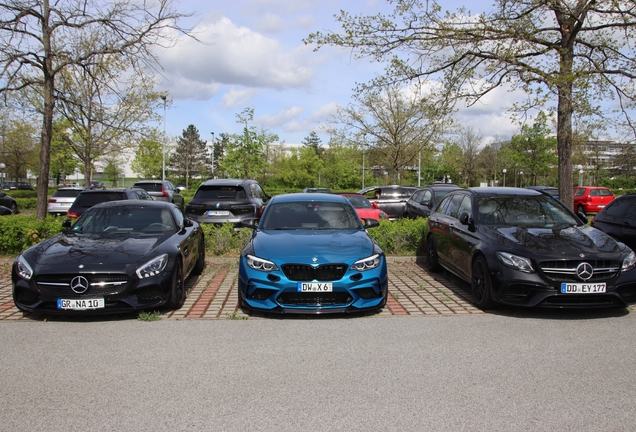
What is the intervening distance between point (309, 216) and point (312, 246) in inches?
52.0

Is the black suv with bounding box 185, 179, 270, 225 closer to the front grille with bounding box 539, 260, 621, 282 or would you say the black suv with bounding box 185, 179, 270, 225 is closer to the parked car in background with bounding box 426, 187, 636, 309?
the parked car in background with bounding box 426, 187, 636, 309

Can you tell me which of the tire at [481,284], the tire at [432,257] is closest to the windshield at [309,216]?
the tire at [481,284]

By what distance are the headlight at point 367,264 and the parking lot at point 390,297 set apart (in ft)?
2.22

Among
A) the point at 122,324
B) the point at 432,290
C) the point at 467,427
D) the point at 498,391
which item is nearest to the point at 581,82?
the point at 432,290

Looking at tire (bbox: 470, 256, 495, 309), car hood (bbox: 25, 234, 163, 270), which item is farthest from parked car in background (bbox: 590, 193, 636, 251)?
car hood (bbox: 25, 234, 163, 270)

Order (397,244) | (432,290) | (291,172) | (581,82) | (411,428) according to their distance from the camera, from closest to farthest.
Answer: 1. (411,428)
2. (432,290)
3. (581,82)
4. (397,244)
5. (291,172)

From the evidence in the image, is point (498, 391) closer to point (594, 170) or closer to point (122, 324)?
point (122, 324)

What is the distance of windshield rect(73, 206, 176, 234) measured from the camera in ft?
24.6

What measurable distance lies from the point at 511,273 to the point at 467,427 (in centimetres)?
327

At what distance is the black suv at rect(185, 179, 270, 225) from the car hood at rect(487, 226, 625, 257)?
22.9 ft

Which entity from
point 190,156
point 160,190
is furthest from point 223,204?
point 190,156

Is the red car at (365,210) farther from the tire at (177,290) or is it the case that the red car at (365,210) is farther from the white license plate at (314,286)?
the white license plate at (314,286)

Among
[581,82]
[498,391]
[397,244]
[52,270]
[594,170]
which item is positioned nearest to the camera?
[498,391]

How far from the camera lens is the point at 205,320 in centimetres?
612
